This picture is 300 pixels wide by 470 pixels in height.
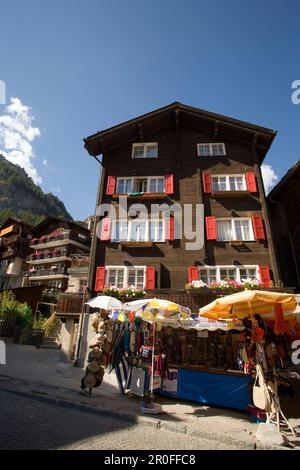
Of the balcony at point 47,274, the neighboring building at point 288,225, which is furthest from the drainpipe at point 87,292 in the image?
the balcony at point 47,274

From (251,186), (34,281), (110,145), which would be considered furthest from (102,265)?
(34,281)

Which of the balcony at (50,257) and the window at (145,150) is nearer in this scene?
the window at (145,150)

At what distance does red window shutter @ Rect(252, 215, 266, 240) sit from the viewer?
1584cm

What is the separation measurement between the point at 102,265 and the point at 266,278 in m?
9.50

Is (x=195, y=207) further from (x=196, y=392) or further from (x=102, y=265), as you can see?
(x=196, y=392)

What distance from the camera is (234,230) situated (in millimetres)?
16469

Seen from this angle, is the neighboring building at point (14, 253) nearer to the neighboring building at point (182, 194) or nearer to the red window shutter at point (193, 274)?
the neighboring building at point (182, 194)

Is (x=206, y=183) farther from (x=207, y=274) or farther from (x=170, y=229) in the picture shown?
(x=207, y=274)

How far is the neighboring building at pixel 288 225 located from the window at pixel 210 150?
4.67 m

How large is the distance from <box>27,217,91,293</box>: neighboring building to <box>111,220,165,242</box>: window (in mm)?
21385

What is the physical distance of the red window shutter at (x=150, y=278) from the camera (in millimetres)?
15031

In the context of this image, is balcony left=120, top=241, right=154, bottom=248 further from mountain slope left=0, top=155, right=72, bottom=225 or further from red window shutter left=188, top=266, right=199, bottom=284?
mountain slope left=0, top=155, right=72, bottom=225

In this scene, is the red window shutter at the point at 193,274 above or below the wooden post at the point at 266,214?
below

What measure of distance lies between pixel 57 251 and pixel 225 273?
29047 mm
